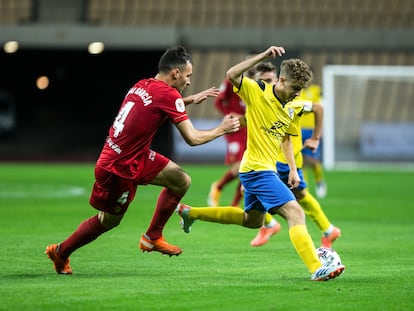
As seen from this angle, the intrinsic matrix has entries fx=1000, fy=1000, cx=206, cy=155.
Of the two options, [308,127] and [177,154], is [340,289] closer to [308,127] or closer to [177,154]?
[308,127]

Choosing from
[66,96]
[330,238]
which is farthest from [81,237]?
[66,96]

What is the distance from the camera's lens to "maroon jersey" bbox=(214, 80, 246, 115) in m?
14.1

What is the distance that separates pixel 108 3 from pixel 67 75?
336 cm

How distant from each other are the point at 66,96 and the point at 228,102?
22.6 meters

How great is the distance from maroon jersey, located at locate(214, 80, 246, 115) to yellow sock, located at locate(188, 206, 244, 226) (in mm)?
5106

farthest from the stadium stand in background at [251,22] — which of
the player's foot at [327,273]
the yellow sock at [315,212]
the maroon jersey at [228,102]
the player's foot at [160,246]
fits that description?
the player's foot at [327,273]

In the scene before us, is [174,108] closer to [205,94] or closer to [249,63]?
[205,94]

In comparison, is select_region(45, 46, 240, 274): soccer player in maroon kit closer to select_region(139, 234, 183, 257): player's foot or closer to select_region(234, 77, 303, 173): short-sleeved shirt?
select_region(234, 77, 303, 173): short-sleeved shirt

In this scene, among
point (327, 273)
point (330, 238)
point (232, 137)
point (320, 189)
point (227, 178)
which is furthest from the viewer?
point (320, 189)

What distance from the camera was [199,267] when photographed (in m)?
8.80

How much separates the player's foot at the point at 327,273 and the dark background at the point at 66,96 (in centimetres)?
2785

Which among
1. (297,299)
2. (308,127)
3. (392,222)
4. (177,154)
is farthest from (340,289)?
(177,154)

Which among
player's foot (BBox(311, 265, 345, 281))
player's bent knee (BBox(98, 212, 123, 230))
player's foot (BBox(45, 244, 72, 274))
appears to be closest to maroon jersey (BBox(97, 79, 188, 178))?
player's bent knee (BBox(98, 212, 123, 230))

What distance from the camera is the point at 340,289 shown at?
7379 millimetres
